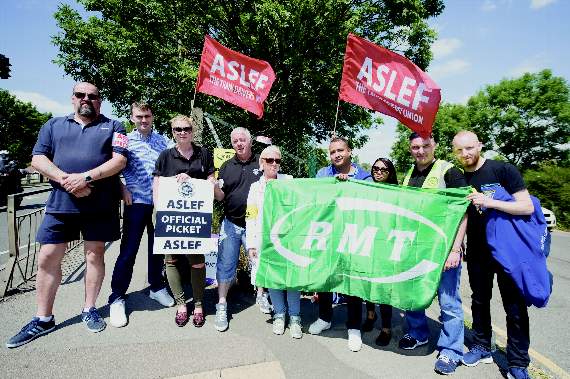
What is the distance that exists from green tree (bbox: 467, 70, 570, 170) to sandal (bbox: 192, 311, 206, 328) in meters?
33.9

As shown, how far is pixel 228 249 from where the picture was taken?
159 inches

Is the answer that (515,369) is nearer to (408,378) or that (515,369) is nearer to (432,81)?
(408,378)

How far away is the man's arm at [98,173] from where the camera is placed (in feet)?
11.0

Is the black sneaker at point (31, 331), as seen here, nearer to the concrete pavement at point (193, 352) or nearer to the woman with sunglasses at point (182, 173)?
the concrete pavement at point (193, 352)

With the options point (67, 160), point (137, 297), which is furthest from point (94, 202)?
point (137, 297)

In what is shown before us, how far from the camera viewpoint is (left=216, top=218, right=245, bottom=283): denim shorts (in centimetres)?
404

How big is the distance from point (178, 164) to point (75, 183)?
1.01 meters

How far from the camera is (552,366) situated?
11.4 ft

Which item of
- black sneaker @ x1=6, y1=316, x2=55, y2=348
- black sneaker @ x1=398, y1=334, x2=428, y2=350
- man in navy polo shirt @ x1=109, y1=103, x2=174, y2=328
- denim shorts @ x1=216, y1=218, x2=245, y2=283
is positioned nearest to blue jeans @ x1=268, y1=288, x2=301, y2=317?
denim shorts @ x1=216, y1=218, x2=245, y2=283

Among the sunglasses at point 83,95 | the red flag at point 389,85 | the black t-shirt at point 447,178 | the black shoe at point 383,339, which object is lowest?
the black shoe at point 383,339

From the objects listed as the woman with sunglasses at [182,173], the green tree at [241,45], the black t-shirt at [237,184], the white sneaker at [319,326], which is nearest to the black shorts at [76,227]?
the woman with sunglasses at [182,173]

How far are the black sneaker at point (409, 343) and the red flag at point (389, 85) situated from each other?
2.54m

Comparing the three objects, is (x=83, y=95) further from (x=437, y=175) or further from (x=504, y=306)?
(x=504, y=306)

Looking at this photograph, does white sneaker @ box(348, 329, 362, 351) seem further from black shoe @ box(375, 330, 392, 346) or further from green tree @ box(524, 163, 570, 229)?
green tree @ box(524, 163, 570, 229)
